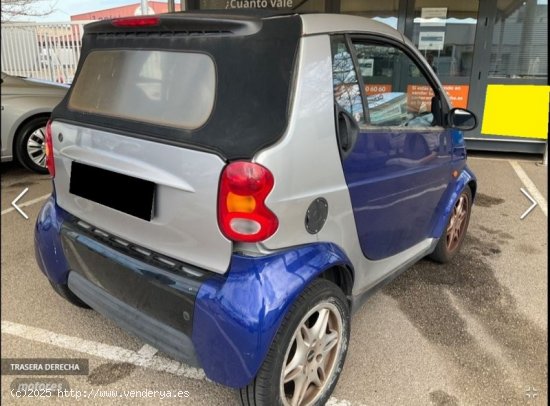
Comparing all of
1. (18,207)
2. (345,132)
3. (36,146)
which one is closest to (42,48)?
(36,146)

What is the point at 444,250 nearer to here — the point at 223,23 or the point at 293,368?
the point at 293,368

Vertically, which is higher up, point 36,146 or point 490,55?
point 490,55

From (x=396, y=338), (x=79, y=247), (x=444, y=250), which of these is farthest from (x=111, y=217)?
(x=444, y=250)

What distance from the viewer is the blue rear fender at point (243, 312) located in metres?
1.68

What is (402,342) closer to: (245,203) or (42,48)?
(245,203)

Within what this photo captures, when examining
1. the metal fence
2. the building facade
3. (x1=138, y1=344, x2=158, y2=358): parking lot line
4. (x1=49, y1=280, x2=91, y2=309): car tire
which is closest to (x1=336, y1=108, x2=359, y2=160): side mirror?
(x1=138, y1=344, x2=158, y2=358): parking lot line

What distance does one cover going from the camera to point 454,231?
A: 351 centimetres

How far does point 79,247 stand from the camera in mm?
2203

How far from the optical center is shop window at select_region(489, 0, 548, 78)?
265 inches

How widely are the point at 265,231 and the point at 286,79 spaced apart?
58 centimetres

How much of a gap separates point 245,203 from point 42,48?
37.8ft

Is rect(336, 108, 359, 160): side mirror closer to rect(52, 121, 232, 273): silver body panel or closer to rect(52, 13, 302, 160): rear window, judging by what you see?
rect(52, 13, 302, 160): rear window

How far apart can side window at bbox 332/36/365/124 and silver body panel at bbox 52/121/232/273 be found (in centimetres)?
70

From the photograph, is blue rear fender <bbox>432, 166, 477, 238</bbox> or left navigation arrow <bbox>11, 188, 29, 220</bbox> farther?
left navigation arrow <bbox>11, 188, 29, 220</bbox>
